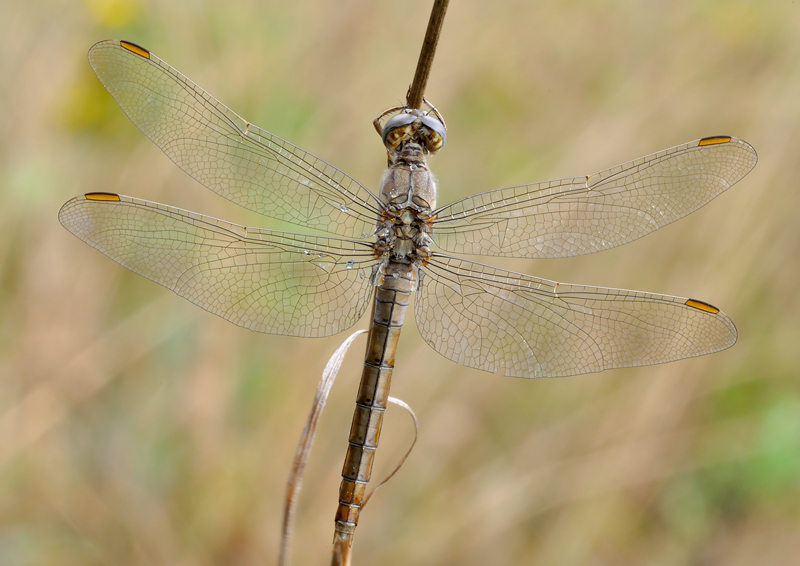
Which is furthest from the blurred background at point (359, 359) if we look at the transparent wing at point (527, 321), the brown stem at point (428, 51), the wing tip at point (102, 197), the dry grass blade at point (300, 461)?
the brown stem at point (428, 51)

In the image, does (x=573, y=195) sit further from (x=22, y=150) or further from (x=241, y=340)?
(x=22, y=150)

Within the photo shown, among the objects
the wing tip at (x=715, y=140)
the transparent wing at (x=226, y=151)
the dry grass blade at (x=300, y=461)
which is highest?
the wing tip at (x=715, y=140)

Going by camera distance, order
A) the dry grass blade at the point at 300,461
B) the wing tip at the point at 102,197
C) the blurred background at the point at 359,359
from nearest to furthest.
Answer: the dry grass blade at the point at 300,461, the wing tip at the point at 102,197, the blurred background at the point at 359,359

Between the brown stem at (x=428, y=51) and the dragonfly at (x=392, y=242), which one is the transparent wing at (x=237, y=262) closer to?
the dragonfly at (x=392, y=242)

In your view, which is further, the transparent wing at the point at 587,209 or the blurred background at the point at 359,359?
the blurred background at the point at 359,359

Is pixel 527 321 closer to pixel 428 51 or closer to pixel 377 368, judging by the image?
pixel 377 368

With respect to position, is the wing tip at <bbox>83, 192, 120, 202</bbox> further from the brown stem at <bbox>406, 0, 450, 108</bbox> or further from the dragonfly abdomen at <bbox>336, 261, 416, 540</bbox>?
the brown stem at <bbox>406, 0, 450, 108</bbox>

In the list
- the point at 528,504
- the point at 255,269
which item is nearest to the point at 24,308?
the point at 255,269

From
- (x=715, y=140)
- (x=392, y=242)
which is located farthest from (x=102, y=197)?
(x=715, y=140)

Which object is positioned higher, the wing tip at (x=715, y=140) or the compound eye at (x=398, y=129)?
the wing tip at (x=715, y=140)
